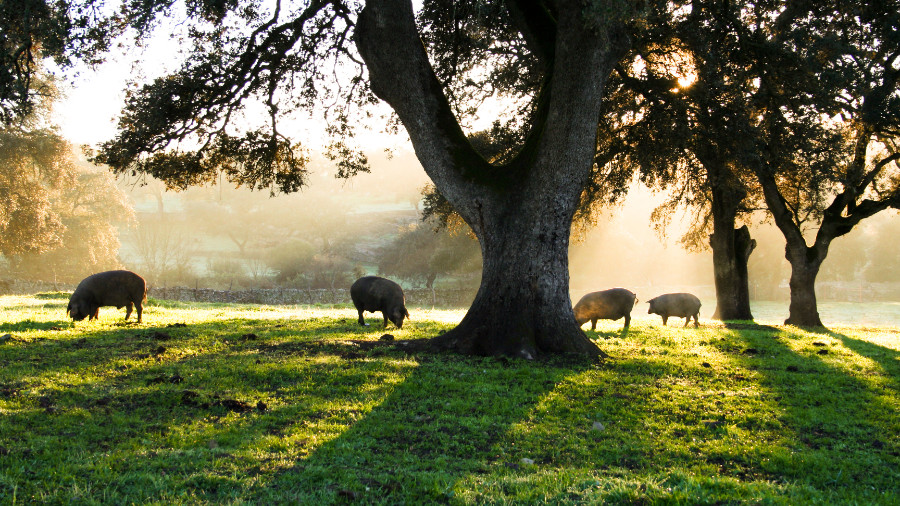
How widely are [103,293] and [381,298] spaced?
279 inches

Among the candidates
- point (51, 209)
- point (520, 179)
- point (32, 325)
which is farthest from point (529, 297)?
point (51, 209)

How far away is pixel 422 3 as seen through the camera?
54.5ft

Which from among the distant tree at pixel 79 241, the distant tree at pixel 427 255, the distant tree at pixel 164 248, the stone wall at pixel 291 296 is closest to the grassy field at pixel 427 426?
the stone wall at pixel 291 296

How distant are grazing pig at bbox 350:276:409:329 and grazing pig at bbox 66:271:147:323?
581 cm

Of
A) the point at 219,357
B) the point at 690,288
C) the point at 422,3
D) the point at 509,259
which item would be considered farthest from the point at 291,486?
the point at 690,288

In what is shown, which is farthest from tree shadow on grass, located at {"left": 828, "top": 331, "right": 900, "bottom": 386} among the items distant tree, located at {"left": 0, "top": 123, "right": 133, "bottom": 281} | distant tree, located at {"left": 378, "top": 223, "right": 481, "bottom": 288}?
distant tree, located at {"left": 0, "top": 123, "right": 133, "bottom": 281}

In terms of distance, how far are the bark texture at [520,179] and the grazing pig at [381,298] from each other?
444cm

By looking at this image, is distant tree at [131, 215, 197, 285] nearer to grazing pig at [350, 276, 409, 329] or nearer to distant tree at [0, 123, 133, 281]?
distant tree at [0, 123, 133, 281]

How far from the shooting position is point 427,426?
691cm

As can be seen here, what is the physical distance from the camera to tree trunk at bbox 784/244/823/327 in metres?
22.1

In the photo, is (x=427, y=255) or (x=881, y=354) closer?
(x=881, y=354)

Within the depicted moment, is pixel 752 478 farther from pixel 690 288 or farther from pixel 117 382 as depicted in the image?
pixel 690 288

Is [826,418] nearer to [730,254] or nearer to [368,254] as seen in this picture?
[730,254]

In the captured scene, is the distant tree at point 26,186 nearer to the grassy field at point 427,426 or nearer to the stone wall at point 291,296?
the stone wall at point 291,296
